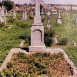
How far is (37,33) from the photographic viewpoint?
40.0 ft

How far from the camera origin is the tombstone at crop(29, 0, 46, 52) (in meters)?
12.0

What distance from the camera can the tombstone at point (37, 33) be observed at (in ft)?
39.5

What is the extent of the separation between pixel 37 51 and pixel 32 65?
2.84 m

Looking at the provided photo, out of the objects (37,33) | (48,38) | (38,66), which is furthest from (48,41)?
(38,66)

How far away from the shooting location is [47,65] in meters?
9.54

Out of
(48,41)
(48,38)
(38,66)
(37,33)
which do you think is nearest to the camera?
(38,66)

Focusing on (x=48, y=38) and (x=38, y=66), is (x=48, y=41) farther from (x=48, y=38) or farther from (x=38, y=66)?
(x=38, y=66)

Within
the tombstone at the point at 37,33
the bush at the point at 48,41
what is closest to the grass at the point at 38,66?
the tombstone at the point at 37,33

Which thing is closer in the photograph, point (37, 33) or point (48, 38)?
point (37, 33)

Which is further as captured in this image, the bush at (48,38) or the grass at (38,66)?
the bush at (48,38)

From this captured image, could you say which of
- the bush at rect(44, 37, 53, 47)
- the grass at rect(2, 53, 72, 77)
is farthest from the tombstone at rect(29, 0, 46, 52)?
the bush at rect(44, 37, 53, 47)

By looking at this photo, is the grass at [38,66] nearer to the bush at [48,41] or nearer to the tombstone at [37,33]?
the tombstone at [37,33]

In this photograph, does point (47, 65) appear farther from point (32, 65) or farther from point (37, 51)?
point (37, 51)

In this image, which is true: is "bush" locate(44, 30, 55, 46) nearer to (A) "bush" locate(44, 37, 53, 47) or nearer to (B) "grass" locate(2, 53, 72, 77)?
(A) "bush" locate(44, 37, 53, 47)
